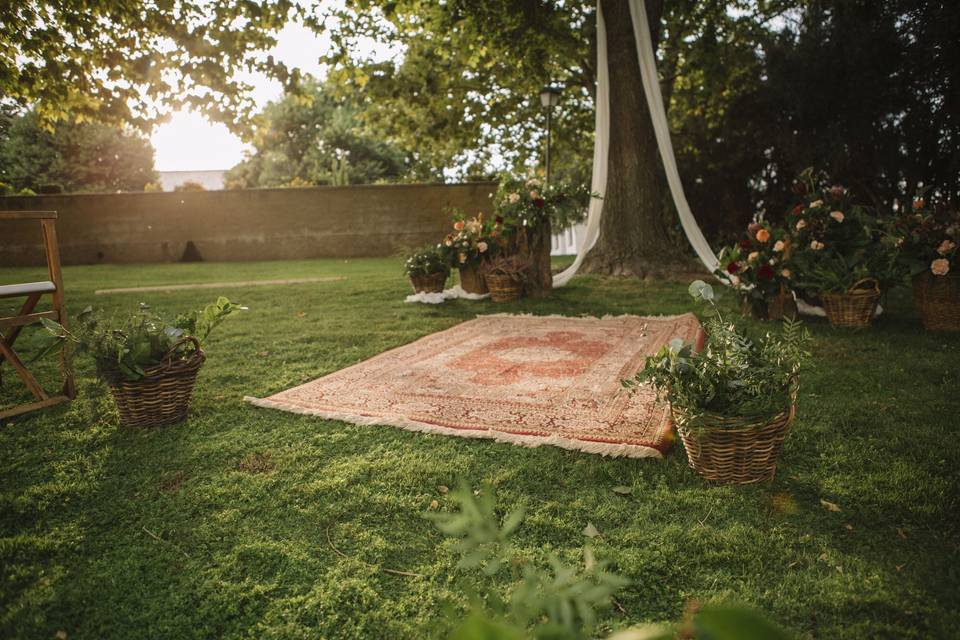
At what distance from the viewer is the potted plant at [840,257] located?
4191mm

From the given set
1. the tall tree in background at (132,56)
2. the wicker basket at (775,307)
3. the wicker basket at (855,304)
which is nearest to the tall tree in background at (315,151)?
the tall tree in background at (132,56)

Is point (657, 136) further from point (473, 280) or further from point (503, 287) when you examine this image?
point (473, 280)

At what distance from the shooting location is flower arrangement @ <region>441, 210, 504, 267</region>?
626 centimetres

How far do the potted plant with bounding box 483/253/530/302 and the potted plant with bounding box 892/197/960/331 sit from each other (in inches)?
130

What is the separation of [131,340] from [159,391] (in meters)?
0.26

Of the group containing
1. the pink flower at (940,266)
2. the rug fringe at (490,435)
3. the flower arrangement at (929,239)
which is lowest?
the rug fringe at (490,435)

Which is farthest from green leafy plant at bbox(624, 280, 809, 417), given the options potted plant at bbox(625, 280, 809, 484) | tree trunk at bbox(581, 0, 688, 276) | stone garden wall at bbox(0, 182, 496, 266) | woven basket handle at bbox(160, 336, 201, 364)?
stone garden wall at bbox(0, 182, 496, 266)

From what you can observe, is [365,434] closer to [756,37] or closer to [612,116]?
[612,116]

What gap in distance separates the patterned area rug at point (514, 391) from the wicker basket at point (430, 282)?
1.71m

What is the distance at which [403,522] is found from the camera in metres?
1.84

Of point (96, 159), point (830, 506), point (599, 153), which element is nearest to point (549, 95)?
point (599, 153)

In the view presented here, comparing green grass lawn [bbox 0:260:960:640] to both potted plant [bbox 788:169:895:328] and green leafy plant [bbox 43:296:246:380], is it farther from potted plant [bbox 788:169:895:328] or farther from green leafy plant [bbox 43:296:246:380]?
potted plant [bbox 788:169:895:328]

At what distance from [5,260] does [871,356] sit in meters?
5.37

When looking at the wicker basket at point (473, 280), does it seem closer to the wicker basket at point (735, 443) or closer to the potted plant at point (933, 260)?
the potted plant at point (933, 260)
